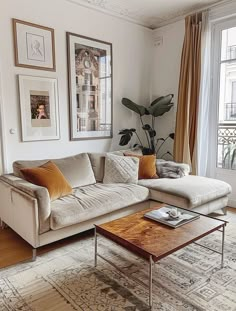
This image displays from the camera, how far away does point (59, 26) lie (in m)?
3.30

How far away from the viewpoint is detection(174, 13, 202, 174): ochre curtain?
3690mm

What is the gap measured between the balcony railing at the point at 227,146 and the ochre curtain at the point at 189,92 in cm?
37

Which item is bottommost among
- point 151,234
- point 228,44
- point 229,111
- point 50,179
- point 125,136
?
point 151,234

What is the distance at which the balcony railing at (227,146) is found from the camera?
3640mm

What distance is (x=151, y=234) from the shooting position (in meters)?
1.87

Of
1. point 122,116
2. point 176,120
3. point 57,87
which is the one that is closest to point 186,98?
point 176,120

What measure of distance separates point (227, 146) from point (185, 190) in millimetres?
1343

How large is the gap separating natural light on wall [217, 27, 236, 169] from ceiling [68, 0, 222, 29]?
0.59 meters

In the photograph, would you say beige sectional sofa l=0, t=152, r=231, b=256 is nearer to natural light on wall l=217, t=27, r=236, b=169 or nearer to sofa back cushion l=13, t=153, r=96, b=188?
sofa back cushion l=13, t=153, r=96, b=188

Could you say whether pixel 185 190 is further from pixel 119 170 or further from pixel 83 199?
pixel 83 199

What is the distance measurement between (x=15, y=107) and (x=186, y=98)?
2.40 meters

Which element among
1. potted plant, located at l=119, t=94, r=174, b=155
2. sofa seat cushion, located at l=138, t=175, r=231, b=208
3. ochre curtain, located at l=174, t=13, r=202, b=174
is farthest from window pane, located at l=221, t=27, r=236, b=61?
sofa seat cushion, located at l=138, t=175, r=231, b=208

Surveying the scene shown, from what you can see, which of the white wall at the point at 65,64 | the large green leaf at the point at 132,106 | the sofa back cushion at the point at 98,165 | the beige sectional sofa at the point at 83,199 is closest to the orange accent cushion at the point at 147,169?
the beige sectional sofa at the point at 83,199

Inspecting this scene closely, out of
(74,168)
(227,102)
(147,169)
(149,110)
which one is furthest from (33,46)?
(227,102)
